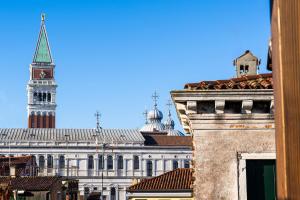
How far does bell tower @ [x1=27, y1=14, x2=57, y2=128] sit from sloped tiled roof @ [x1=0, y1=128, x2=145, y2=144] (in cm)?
2603

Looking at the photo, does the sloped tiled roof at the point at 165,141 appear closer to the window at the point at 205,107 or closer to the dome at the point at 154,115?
the dome at the point at 154,115

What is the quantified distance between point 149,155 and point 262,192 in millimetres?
85367

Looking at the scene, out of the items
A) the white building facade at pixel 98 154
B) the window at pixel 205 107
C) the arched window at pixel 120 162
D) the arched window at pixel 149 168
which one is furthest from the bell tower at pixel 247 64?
the arched window at pixel 149 168

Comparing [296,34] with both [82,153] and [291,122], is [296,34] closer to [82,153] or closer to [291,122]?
[291,122]

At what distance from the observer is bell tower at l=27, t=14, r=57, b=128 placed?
397 feet

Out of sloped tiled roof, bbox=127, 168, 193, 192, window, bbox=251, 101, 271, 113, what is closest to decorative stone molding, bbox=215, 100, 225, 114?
window, bbox=251, 101, 271, 113

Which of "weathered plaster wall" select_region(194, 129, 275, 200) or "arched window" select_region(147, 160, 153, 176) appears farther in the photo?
"arched window" select_region(147, 160, 153, 176)

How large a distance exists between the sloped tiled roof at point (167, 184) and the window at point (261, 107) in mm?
22176

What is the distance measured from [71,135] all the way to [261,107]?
85.1 meters

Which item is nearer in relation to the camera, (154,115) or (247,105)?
(247,105)

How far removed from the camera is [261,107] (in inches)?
364

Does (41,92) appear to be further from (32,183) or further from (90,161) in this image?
(32,183)

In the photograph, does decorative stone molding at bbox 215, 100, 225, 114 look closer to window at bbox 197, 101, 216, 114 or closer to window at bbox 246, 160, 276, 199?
window at bbox 197, 101, 216, 114

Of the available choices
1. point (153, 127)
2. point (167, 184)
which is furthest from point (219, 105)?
point (153, 127)
